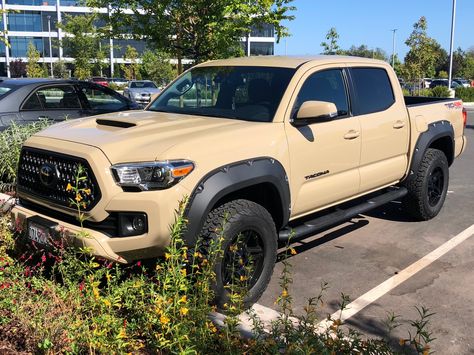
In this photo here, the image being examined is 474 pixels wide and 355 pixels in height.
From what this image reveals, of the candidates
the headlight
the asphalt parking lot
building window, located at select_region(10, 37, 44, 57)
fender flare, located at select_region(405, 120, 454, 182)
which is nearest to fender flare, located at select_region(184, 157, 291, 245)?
the headlight

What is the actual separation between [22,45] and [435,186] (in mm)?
73896

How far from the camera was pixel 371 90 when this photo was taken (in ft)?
17.7

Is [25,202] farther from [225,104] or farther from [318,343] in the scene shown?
[318,343]

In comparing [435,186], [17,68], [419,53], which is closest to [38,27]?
[17,68]

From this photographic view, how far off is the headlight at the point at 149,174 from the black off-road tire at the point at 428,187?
356 centimetres

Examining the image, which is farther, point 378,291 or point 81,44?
point 81,44

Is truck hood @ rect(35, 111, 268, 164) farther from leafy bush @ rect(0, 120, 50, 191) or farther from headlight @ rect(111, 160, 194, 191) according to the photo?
leafy bush @ rect(0, 120, 50, 191)

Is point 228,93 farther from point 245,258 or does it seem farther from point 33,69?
point 33,69

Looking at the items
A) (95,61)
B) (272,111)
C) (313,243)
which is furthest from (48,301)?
(95,61)

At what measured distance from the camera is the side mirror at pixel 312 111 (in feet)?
13.5

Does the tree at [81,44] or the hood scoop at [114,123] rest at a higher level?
the tree at [81,44]

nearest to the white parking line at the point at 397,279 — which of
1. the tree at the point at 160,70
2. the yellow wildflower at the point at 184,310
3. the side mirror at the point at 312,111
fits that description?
the yellow wildflower at the point at 184,310

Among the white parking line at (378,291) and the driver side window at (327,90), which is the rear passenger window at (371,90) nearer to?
the driver side window at (327,90)

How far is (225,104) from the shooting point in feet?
15.5
